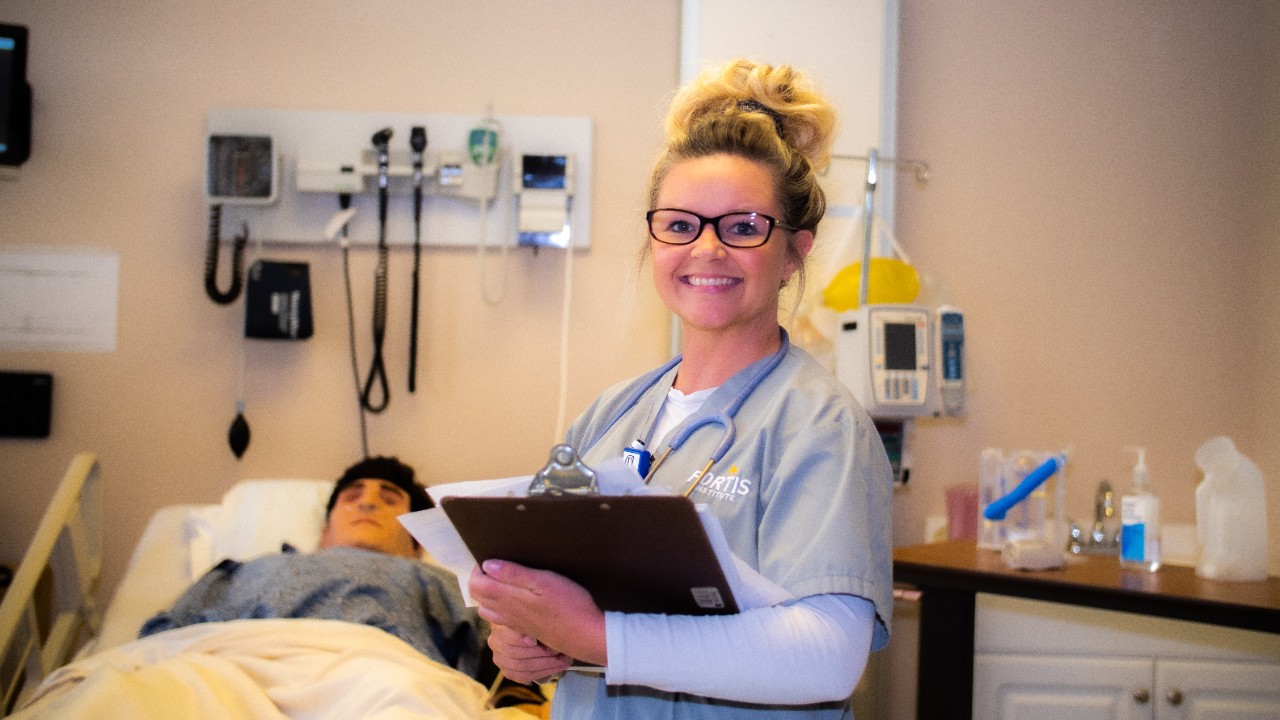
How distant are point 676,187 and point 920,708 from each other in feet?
4.28

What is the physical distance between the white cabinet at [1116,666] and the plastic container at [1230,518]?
300mm

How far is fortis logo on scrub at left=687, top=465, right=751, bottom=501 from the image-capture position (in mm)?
1110

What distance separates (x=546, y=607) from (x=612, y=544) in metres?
0.10

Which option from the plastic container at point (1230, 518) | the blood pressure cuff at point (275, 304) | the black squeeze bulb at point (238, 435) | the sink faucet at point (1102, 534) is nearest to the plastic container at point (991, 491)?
the sink faucet at point (1102, 534)

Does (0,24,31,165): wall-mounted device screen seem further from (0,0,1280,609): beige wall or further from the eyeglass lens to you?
the eyeglass lens

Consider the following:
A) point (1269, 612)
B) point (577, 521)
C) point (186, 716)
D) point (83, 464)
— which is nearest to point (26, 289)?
point (83, 464)

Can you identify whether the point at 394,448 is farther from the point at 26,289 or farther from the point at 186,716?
the point at 186,716

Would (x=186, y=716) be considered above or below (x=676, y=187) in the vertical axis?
below

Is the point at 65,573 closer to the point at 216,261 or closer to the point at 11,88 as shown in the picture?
the point at 216,261

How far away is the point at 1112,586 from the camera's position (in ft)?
Answer: 6.15

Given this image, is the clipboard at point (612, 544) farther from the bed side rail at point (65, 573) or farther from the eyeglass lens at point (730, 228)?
the bed side rail at point (65, 573)

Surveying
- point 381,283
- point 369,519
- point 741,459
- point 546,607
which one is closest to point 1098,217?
point 381,283

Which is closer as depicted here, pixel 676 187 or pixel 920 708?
pixel 676 187

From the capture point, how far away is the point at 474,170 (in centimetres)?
292
